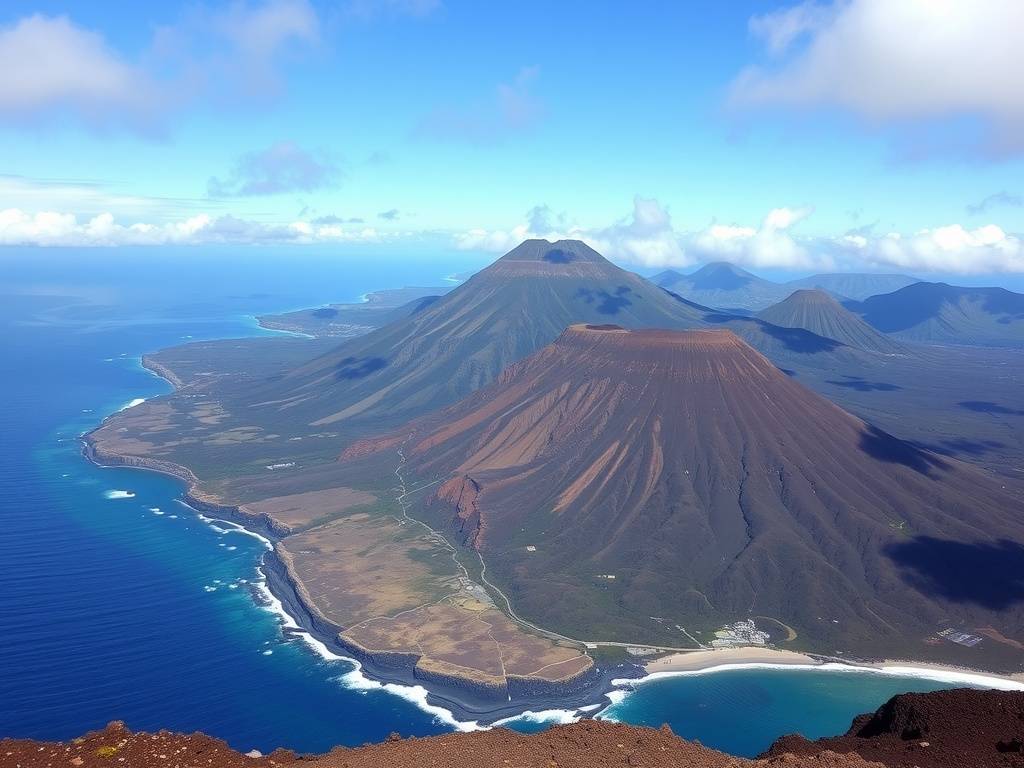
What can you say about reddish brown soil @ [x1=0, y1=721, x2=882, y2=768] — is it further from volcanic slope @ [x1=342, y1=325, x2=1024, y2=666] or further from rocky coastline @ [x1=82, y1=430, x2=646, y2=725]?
volcanic slope @ [x1=342, y1=325, x2=1024, y2=666]

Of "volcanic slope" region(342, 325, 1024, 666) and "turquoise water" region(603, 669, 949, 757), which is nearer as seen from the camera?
"turquoise water" region(603, 669, 949, 757)

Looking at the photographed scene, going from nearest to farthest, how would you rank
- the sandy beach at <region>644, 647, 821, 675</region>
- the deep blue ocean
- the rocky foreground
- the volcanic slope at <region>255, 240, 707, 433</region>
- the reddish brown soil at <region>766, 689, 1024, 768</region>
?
the rocky foreground → the reddish brown soil at <region>766, 689, 1024, 768</region> → the deep blue ocean → the sandy beach at <region>644, 647, 821, 675</region> → the volcanic slope at <region>255, 240, 707, 433</region>

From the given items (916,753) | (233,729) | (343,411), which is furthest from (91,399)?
(916,753)

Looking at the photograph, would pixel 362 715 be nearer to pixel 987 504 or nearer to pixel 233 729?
pixel 233 729

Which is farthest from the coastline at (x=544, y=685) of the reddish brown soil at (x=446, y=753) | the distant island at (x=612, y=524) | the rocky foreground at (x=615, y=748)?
the reddish brown soil at (x=446, y=753)

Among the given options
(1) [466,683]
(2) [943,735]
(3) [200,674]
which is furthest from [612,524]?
(2) [943,735]

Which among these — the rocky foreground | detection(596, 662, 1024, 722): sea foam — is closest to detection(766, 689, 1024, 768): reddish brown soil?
the rocky foreground

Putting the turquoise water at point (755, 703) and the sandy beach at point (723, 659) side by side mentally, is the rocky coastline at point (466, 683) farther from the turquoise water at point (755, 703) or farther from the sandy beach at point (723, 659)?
the turquoise water at point (755, 703)
